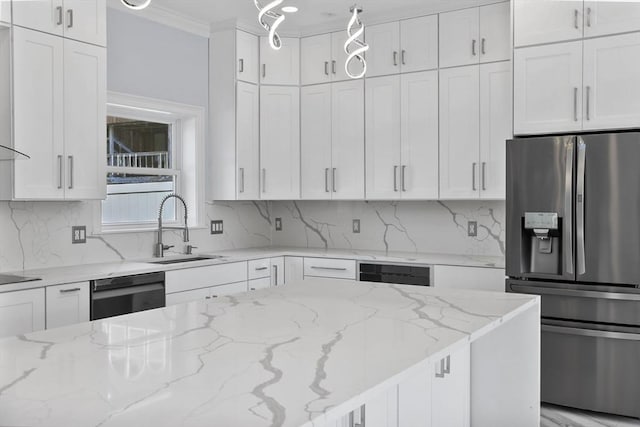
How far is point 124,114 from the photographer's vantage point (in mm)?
4406

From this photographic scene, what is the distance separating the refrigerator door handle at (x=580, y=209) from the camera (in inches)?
134

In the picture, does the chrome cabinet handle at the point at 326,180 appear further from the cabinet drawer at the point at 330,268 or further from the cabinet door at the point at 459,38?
the cabinet door at the point at 459,38

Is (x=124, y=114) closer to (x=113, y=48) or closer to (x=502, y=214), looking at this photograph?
(x=113, y=48)

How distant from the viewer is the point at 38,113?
3.37m

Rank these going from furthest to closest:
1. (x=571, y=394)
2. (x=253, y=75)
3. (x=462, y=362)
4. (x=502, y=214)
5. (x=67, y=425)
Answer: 1. (x=253, y=75)
2. (x=502, y=214)
3. (x=571, y=394)
4. (x=462, y=362)
5. (x=67, y=425)

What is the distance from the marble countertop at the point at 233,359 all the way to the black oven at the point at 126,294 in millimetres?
1346

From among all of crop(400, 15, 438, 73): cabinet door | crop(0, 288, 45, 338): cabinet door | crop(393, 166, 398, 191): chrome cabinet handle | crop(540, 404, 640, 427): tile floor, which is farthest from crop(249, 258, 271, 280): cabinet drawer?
crop(540, 404, 640, 427): tile floor

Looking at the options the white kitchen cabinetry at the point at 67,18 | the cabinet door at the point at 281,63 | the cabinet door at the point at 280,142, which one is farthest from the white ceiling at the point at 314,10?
the white kitchen cabinetry at the point at 67,18

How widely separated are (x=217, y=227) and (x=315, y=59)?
5.38 feet

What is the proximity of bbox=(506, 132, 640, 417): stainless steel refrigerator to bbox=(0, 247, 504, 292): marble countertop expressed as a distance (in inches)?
17.6

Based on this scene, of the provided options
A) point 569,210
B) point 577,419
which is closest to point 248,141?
point 569,210

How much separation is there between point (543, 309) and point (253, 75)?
2892mm

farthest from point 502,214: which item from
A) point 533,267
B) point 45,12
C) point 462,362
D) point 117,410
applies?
point 117,410

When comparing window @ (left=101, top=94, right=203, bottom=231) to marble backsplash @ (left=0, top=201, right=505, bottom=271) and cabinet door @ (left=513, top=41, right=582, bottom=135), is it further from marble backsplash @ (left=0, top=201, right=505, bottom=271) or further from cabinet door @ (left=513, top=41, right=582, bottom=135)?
cabinet door @ (left=513, top=41, right=582, bottom=135)
